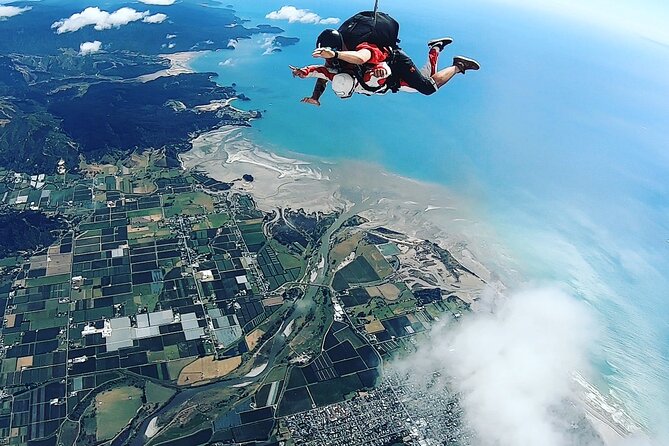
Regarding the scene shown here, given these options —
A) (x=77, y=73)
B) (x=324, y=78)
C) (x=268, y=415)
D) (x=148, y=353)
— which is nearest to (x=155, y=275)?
(x=148, y=353)

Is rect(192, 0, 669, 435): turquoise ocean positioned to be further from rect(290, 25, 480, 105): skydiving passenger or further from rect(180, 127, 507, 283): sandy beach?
rect(290, 25, 480, 105): skydiving passenger

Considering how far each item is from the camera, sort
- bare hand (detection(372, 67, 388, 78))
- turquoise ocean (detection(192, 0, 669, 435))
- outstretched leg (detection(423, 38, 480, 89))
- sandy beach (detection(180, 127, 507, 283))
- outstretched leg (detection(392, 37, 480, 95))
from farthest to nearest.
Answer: sandy beach (detection(180, 127, 507, 283)) → turquoise ocean (detection(192, 0, 669, 435)) → outstretched leg (detection(423, 38, 480, 89)) → outstretched leg (detection(392, 37, 480, 95)) → bare hand (detection(372, 67, 388, 78))

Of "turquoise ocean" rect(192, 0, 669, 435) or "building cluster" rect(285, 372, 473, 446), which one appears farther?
"turquoise ocean" rect(192, 0, 669, 435)

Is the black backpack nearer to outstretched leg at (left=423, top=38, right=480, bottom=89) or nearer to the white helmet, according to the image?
the white helmet

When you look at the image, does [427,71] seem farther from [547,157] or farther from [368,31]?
[547,157]

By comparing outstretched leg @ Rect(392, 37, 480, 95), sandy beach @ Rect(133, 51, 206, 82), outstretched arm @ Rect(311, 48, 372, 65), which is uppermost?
outstretched arm @ Rect(311, 48, 372, 65)

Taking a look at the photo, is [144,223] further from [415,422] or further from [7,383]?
[415,422]

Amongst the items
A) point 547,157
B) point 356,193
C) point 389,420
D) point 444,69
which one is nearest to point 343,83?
point 444,69

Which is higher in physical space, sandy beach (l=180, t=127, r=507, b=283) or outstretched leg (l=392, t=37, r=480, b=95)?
outstretched leg (l=392, t=37, r=480, b=95)

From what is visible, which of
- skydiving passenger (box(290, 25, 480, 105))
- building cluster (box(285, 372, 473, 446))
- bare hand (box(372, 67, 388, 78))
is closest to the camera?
Result: skydiving passenger (box(290, 25, 480, 105))

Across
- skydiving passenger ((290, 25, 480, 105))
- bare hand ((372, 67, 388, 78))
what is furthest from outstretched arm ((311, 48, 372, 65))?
bare hand ((372, 67, 388, 78))
